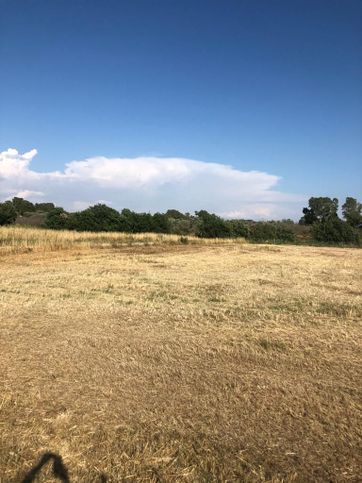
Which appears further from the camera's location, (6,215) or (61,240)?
(6,215)

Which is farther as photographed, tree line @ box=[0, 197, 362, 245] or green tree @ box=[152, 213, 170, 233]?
green tree @ box=[152, 213, 170, 233]

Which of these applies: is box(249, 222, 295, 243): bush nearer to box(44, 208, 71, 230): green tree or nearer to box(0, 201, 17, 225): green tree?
box(44, 208, 71, 230): green tree

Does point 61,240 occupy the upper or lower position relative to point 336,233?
lower

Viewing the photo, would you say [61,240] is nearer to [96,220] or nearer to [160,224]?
[96,220]

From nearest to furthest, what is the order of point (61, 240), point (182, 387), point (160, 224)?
point (182, 387)
point (61, 240)
point (160, 224)

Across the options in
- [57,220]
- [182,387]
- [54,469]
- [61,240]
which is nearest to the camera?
[54,469]

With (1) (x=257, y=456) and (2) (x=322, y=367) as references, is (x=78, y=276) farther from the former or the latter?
(1) (x=257, y=456)

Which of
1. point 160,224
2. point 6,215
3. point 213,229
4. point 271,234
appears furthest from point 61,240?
point 271,234

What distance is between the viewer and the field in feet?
8.27

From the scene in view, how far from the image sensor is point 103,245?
22.4 metres

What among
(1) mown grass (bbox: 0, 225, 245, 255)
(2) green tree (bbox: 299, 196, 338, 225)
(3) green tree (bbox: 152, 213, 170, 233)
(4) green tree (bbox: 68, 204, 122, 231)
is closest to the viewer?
(1) mown grass (bbox: 0, 225, 245, 255)

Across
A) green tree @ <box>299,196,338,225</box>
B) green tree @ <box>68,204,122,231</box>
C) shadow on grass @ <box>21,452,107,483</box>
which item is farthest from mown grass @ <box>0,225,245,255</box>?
green tree @ <box>299,196,338,225</box>

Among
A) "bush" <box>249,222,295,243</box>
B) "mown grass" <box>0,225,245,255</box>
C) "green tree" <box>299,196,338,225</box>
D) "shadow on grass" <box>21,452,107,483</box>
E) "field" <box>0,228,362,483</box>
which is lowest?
"shadow on grass" <box>21,452,107,483</box>

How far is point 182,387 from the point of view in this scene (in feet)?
11.6
